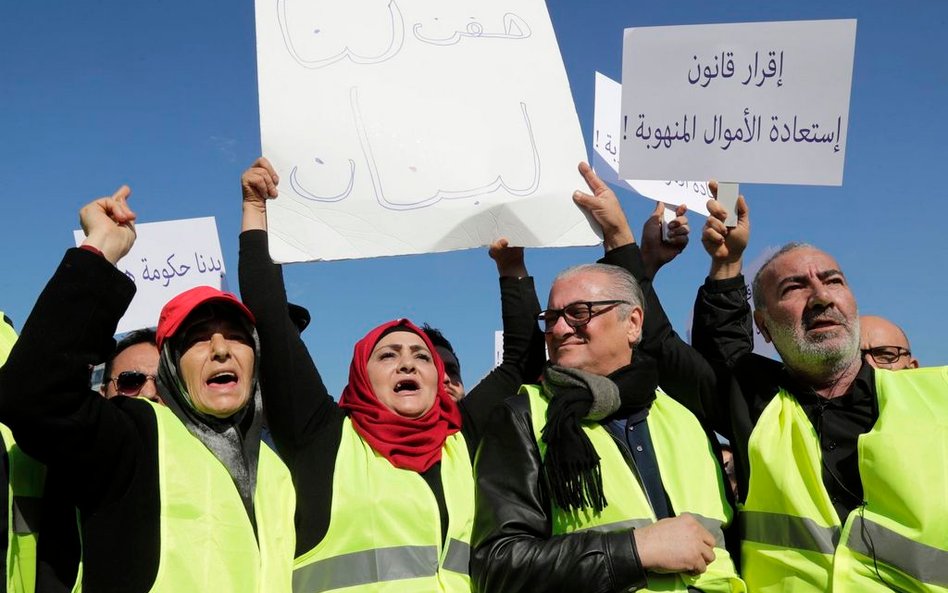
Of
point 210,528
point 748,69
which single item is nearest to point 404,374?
point 210,528

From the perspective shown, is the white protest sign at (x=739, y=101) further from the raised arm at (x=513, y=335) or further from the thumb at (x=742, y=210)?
the raised arm at (x=513, y=335)

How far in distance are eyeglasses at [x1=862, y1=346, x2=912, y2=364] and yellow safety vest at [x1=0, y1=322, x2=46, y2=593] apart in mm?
4190

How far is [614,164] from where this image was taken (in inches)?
195

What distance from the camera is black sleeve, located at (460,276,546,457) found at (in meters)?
3.72

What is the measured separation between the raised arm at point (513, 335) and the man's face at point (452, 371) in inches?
27.5

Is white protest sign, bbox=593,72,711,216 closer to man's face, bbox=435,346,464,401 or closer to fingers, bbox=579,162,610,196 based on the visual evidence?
fingers, bbox=579,162,610,196

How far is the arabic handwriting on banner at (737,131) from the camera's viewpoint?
12.7ft

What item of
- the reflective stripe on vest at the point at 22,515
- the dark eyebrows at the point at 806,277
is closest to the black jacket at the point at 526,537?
the dark eyebrows at the point at 806,277

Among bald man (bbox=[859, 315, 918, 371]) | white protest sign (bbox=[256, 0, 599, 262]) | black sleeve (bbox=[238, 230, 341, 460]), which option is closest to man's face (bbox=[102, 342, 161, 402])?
black sleeve (bbox=[238, 230, 341, 460])

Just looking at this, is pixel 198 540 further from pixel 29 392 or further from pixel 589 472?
pixel 589 472

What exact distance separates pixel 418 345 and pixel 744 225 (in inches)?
59.3

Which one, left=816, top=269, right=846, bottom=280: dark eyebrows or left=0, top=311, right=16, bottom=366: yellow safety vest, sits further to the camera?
left=816, top=269, right=846, bottom=280: dark eyebrows

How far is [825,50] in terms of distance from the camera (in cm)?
386

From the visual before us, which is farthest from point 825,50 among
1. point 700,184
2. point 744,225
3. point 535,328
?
point 535,328
